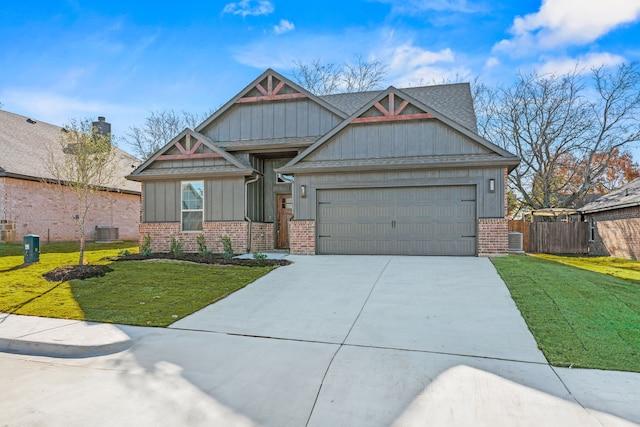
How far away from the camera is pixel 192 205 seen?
43.8 ft

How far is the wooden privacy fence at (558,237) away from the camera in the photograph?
1697 cm

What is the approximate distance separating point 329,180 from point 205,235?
4.74m

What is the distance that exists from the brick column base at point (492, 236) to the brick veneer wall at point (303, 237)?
16.2 ft

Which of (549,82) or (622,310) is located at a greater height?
(549,82)

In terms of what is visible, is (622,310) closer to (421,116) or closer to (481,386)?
(481,386)

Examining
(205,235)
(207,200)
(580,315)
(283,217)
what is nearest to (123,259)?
(205,235)

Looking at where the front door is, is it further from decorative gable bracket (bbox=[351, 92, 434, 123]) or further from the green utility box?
the green utility box

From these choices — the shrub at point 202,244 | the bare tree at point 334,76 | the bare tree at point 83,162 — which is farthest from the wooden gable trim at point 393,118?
the bare tree at point 334,76

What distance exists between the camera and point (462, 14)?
40.4ft

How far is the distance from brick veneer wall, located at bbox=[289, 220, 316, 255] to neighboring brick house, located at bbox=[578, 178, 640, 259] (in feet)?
39.1

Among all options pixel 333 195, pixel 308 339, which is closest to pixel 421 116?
pixel 333 195

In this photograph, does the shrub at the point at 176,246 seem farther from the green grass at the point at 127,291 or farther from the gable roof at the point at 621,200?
the gable roof at the point at 621,200

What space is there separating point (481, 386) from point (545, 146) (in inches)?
927

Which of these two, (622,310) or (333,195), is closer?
(622,310)
